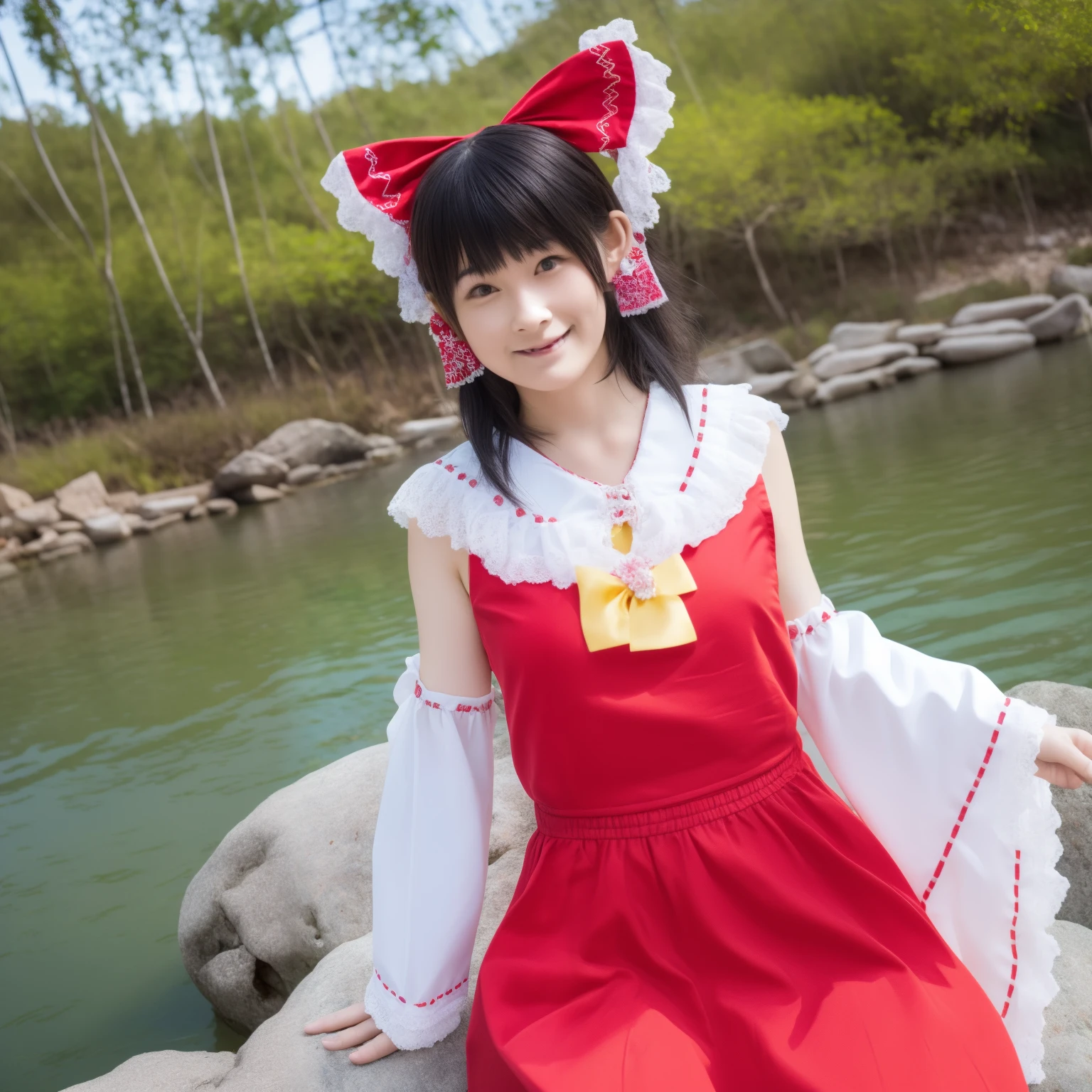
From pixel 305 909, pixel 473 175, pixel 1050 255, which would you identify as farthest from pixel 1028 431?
pixel 1050 255

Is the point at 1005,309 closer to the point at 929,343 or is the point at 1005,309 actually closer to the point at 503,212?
the point at 929,343

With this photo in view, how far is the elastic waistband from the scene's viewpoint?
133 centimetres

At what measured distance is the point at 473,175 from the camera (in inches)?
51.7

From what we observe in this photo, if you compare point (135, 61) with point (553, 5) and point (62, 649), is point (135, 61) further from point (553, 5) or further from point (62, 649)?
point (62, 649)

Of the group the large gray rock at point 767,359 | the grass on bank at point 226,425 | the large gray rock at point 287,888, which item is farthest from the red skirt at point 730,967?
the grass on bank at point 226,425

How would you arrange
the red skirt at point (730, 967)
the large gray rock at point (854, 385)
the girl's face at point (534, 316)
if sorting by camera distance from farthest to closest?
1. the large gray rock at point (854, 385)
2. the girl's face at point (534, 316)
3. the red skirt at point (730, 967)

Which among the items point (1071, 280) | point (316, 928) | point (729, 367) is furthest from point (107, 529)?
point (1071, 280)

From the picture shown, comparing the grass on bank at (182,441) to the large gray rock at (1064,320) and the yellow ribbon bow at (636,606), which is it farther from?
the yellow ribbon bow at (636,606)

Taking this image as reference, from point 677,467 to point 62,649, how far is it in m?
6.39

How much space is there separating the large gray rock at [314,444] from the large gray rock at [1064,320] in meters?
8.42

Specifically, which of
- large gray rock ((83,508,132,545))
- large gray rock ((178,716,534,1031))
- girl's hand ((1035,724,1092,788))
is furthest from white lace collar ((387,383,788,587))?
large gray rock ((83,508,132,545))

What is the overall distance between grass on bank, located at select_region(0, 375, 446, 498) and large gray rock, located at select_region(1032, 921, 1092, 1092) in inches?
564

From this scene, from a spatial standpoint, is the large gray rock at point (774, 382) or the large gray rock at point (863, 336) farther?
the large gray rock at point (863, 336)

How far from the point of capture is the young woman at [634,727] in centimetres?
124
